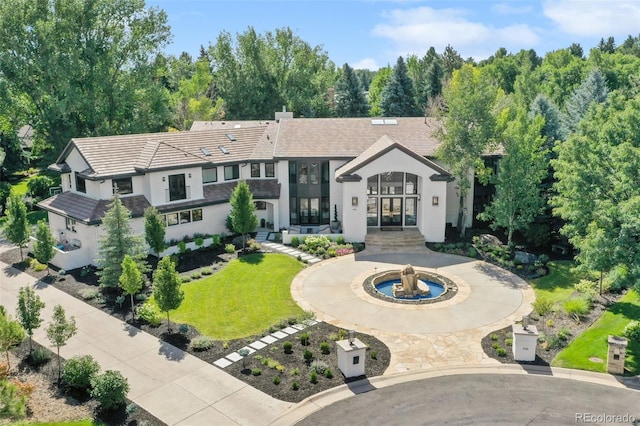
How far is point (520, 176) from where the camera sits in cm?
3491

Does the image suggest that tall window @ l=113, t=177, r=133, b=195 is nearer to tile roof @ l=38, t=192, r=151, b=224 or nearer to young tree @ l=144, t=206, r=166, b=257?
tile roof @ l=38, t=192, r=151, b=224

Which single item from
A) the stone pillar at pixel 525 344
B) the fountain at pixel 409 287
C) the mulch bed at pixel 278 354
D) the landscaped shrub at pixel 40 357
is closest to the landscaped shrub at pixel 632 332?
the stone pillar at pixel 525 344

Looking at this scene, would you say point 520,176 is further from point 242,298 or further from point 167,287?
point 167,287

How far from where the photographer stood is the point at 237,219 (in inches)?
1431

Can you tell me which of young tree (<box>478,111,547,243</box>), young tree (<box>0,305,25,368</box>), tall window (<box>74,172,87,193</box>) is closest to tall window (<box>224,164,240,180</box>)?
tall window (<box>74,172,87,193</box>)

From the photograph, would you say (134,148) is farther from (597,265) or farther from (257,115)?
(257,115)

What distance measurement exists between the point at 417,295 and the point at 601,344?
9.65 m

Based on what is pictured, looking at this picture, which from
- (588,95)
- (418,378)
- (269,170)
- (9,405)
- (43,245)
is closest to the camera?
(9,405)

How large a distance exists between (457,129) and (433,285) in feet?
40.0

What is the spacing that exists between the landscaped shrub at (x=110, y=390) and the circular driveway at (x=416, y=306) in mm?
10700

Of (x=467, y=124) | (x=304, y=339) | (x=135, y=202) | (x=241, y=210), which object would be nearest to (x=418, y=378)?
(x=304, y=339)

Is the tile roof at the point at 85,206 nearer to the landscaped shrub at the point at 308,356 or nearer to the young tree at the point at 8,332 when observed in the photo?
the young tree at the point at 8,332

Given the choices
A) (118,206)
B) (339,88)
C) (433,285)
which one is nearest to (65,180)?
(118,206)

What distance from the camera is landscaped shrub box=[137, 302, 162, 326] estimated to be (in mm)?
25984
